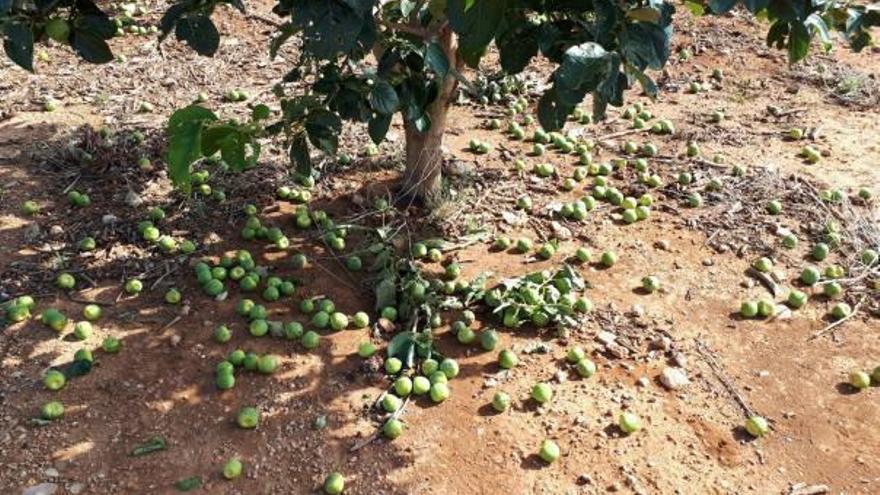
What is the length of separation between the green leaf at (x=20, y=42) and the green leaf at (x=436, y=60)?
1.18 metres

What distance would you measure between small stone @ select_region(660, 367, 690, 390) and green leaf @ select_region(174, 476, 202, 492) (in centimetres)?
212

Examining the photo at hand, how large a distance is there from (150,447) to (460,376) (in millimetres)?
1389

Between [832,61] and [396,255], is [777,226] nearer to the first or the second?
[396,255]

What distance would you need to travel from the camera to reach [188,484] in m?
3.00

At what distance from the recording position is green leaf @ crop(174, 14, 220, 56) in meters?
2.24

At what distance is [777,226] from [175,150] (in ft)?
12.9

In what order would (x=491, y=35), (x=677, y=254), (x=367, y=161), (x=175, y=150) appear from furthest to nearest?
(x=367, y=161)
(x=677, y=254)
(x=175, y=150)
(x=491, y=35)

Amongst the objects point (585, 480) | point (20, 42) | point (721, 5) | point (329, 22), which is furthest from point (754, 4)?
point (585, 480)

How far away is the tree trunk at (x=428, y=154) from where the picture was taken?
431cm

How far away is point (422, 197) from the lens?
4.73 meters

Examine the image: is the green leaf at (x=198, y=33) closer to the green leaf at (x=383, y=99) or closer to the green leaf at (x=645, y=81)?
the green leaf at (x=383, y=99)

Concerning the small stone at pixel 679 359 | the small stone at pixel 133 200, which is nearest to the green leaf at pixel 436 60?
the small stone at pixel 679 359

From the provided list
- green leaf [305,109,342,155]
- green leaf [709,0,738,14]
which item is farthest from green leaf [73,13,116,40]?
green leaf [709,0,738,14]

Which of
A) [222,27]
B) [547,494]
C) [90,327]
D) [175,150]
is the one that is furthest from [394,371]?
[222,27]
